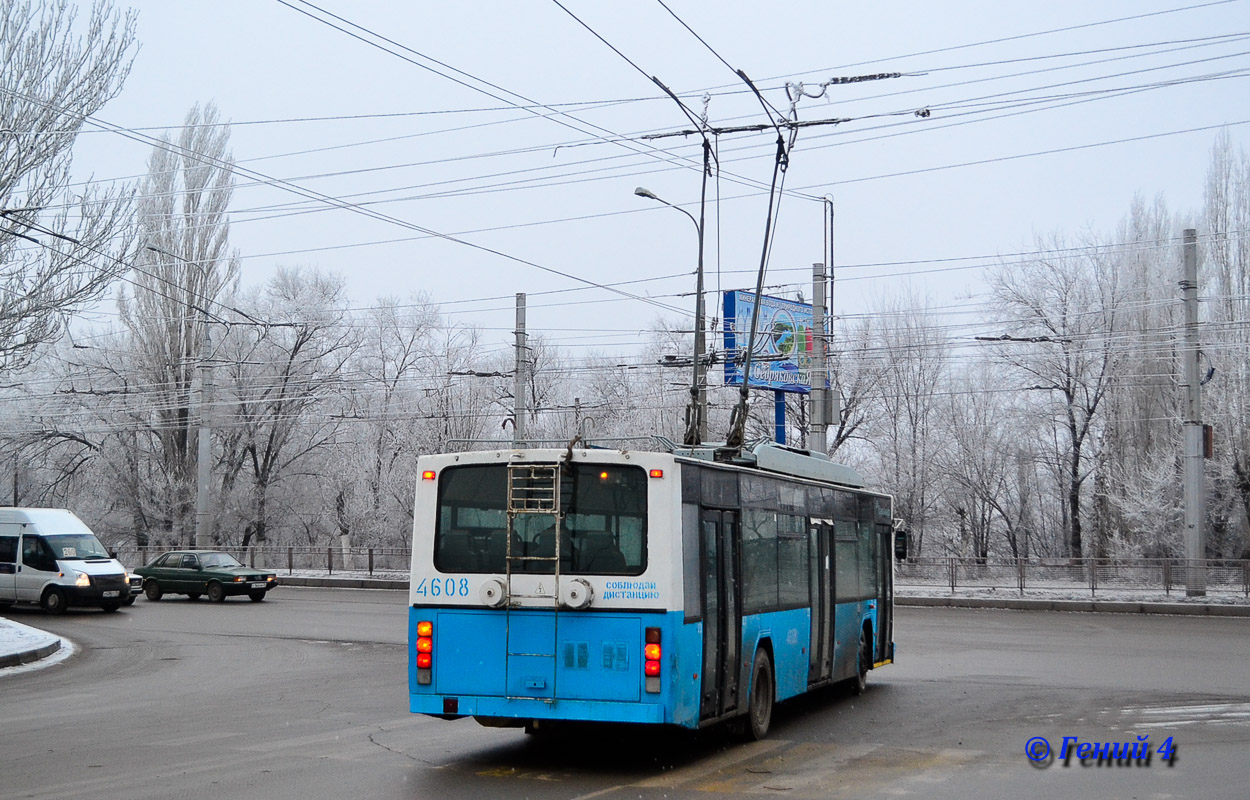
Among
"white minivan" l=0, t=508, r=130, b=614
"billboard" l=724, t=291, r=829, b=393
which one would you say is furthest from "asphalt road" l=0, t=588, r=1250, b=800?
"billboard" l=724, t=291, r=829, b=393

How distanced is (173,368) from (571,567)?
46.6m

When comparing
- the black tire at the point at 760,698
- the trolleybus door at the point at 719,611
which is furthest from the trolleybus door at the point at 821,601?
the trolleybus door at the point at 719,611

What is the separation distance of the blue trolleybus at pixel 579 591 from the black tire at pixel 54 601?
22.1 meters

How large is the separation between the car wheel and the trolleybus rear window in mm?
6568

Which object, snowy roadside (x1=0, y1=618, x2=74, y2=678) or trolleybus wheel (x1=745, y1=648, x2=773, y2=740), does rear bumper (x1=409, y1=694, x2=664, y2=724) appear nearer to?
trolleybus wheel (x1=745, y1=648, x2=773, y2=740)

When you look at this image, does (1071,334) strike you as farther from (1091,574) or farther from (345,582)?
(345,582)

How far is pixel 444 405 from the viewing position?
53.8m

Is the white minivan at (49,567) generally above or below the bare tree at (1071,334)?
below

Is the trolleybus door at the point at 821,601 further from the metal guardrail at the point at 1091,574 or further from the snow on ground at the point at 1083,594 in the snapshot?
the metal guardrail at the point at 1091,574

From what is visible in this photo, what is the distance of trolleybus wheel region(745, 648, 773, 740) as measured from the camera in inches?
458

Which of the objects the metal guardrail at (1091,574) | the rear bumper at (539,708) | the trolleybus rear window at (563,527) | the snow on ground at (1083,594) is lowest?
the snow on ground at (1083,594)

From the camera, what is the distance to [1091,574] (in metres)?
33.5

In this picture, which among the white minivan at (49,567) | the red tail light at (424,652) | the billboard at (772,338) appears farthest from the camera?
the billboard at (772,338)

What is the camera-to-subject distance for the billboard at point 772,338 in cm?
4028
